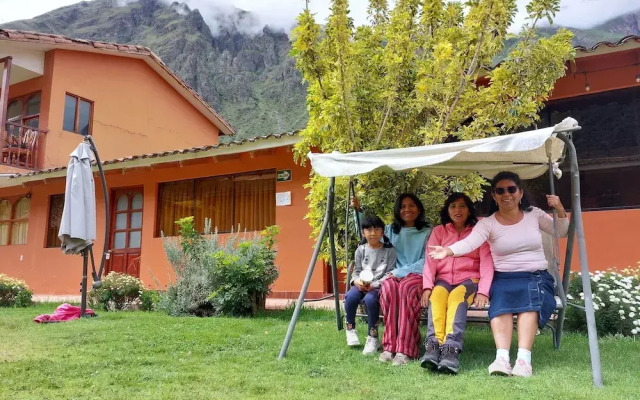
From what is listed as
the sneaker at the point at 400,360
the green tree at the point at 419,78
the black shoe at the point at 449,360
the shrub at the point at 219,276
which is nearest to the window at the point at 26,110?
the shrub at the point at 219,276

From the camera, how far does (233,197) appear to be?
973 cm

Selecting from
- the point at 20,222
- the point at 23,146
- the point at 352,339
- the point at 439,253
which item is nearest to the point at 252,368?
the point at 352,339

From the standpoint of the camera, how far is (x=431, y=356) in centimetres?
343

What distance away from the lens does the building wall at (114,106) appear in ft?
41.5

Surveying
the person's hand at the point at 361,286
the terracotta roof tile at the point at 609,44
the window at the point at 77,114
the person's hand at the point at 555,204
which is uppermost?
the window at the point at 77,114

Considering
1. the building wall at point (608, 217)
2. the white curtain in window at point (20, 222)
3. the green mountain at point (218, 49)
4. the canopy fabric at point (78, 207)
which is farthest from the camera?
the green mountain at point (218, 49)

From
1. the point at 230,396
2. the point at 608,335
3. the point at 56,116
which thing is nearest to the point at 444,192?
the point at 608,335

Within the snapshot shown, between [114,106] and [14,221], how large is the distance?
4.08 metres

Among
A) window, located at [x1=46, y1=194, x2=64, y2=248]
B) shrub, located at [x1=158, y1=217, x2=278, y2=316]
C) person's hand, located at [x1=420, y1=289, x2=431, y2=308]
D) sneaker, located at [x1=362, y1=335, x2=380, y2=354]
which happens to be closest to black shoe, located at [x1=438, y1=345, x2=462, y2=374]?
person's hand, located at [x1=420, y1=289, x2=431, y2=308]

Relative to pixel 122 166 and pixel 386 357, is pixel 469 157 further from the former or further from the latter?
pixel 122 166

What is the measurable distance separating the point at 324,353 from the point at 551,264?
78.8 inches

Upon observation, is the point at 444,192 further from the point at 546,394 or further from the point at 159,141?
the point at 159,141

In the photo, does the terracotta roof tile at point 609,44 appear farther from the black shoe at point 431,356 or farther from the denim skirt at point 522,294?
the black shoe at point 431,356

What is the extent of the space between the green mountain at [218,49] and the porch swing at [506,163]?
1311 inches
